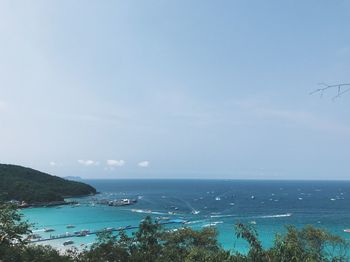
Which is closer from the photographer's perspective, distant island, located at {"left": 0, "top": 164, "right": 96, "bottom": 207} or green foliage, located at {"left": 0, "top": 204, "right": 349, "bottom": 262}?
green foliage, located at {"left": 0, "top": 204, "right": 349, "bottom": 262}

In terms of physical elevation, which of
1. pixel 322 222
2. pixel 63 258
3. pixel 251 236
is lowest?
pixel 322 222

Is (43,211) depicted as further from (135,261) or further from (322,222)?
(135,261)

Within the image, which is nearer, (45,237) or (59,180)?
(45,237)

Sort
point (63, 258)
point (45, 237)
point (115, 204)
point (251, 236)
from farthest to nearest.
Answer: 1. point (115, 204)
2. point (45, 237)
3. point (63, 258)
4. point (251, 236)

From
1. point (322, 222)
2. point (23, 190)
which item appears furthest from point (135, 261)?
point (23, 190)

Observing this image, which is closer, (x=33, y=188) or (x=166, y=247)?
(x=166, y=247)

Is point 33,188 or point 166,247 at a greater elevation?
point 33,188

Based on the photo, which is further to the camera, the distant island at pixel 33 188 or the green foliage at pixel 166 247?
the distant island at pixel 33 188

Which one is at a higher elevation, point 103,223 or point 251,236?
point 251,236
